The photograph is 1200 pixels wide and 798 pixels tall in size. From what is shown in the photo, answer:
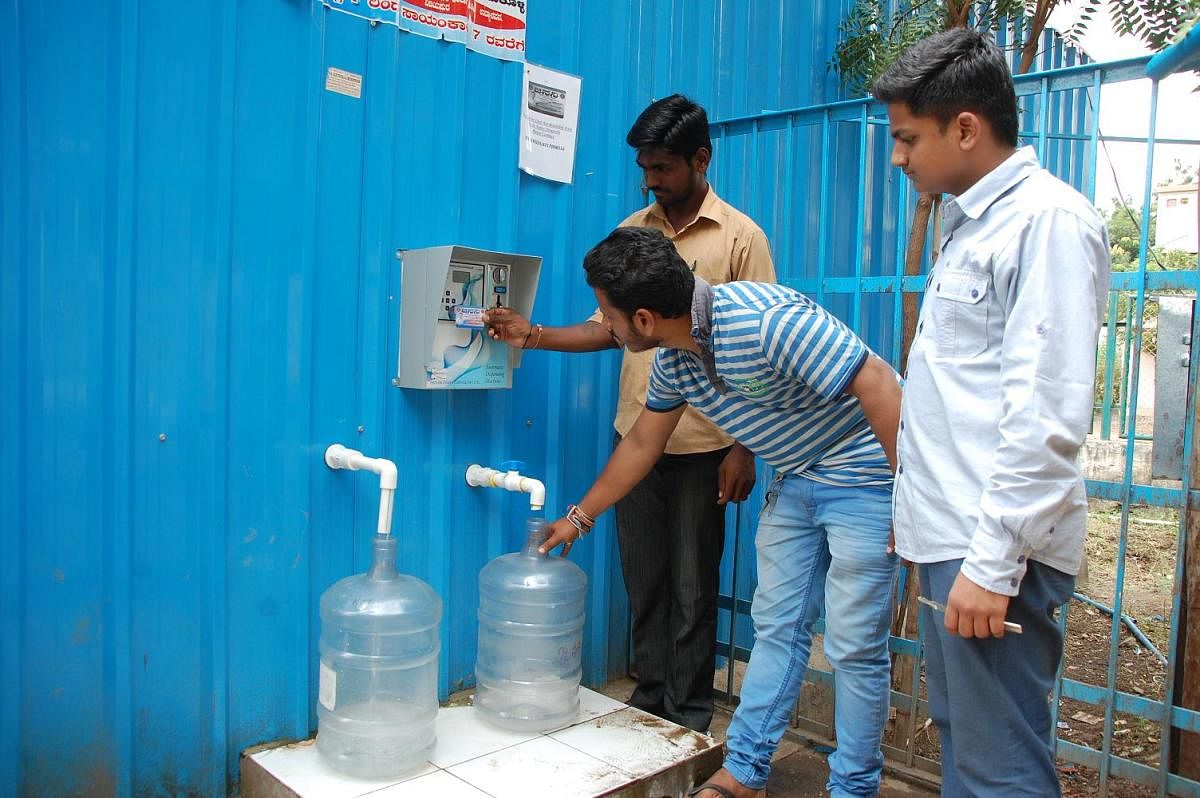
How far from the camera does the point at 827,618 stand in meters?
2.89

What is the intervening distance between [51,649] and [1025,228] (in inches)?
103

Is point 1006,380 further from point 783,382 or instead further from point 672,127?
point 672,127

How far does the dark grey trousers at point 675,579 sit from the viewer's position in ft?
11.7

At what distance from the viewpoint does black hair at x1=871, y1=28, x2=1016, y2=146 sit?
1.92 meters

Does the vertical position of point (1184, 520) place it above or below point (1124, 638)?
above

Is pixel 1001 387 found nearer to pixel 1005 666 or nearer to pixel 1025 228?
pixel 1025 228

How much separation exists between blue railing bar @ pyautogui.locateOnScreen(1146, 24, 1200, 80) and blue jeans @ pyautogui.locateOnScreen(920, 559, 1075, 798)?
1.20 metres

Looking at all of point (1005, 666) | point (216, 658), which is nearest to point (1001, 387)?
point (1005, 666)

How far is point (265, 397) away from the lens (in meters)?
2.95

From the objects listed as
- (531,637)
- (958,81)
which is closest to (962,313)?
(958,81)

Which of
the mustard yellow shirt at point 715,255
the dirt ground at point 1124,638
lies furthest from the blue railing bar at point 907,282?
the dirt ground at point 1124,638

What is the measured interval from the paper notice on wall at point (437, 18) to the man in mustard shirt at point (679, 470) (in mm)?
713

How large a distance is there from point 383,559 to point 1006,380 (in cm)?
192

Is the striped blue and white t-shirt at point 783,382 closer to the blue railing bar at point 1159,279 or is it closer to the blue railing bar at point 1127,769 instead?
the blue railing bar at point 1159,279
